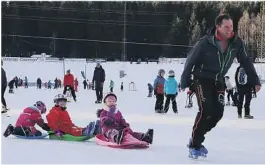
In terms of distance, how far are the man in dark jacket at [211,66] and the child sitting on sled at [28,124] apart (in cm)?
281

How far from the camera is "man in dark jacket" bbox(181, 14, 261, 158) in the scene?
5352 millimetres

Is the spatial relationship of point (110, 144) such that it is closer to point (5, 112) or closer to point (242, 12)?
point (5, 112)

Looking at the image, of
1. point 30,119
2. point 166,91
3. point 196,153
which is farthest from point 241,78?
point 196,153

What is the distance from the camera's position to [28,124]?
7535 mm

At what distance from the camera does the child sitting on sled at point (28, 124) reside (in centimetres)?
740

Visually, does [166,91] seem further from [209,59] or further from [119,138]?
[209,59]

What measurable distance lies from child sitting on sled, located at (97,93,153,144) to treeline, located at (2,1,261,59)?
5833 centimetres

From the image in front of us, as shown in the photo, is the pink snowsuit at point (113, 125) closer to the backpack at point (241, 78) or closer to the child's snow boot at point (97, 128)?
the child's snow boot at point (97, 128)

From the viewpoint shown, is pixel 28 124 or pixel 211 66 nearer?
pixel 211 66

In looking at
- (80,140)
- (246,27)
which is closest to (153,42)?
(246,27)

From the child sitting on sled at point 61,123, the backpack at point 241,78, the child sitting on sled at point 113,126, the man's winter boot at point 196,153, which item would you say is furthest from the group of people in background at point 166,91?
the man's winter boot at point 196,153

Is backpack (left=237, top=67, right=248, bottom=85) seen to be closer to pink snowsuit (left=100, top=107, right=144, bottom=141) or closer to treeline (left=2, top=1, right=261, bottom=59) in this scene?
pink snowsuit (left=100, top=107, right=144, bottom=141)

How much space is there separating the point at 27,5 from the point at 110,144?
6233 cm

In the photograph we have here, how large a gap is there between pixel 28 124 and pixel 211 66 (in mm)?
3247
